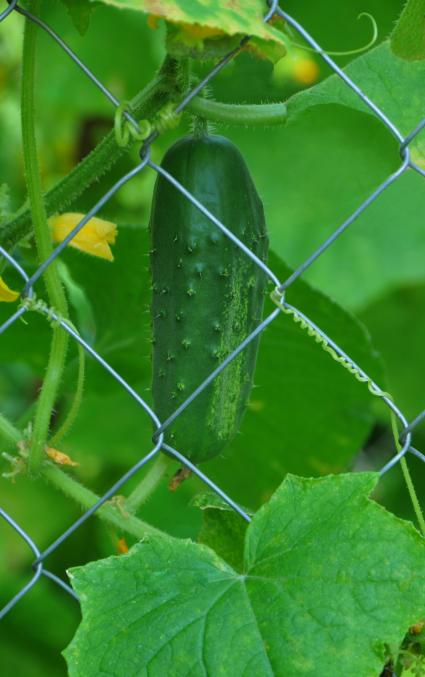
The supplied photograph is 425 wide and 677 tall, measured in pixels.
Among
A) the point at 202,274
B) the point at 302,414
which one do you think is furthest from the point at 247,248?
the point at 302,414

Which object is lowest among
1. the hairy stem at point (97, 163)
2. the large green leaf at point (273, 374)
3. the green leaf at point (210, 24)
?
the large green leaf at point (273, 374)

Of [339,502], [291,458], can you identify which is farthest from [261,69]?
[339,502]

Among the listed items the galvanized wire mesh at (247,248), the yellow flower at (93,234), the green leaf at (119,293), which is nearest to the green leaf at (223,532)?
the galvanized wire mesh at (247,248)

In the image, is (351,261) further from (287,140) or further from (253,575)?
(253,575)

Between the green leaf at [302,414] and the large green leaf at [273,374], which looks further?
the green leaf at [302,414]

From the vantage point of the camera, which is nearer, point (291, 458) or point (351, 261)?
point (291, 458)

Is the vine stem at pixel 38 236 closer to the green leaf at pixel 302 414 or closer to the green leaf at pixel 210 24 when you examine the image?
the green leaf at pixel 210 24
